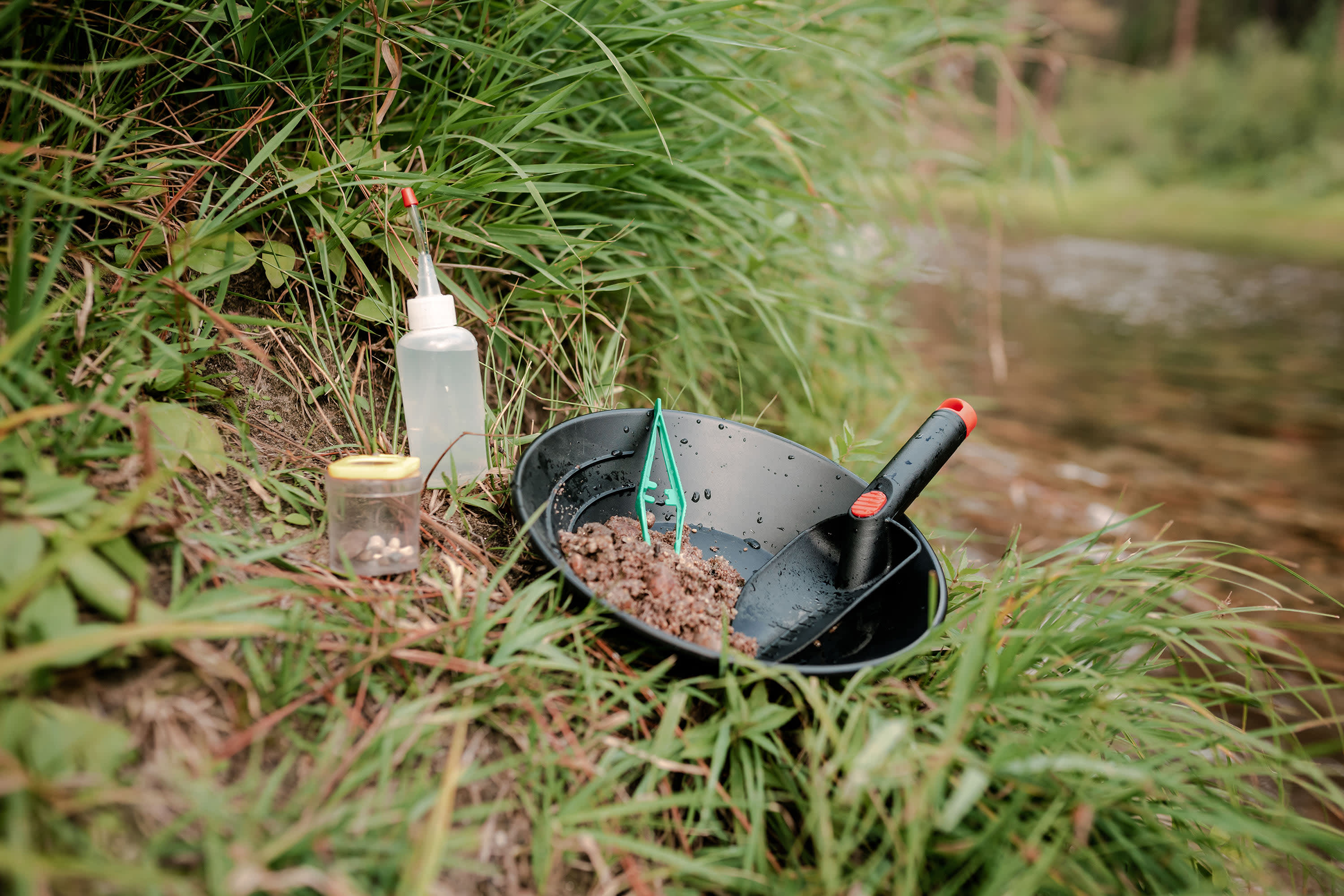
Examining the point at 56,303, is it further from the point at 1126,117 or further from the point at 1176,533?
the point at 1126,117

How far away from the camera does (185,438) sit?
39.8 inches

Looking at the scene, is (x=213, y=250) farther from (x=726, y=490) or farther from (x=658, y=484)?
(x=726, y=490)

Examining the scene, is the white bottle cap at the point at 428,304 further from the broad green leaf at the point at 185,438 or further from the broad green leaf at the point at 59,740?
the broad green leaf at the point at 59,740

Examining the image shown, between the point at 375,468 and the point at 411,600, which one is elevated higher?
the point at 375,468

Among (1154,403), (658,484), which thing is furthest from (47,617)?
(1154,403)

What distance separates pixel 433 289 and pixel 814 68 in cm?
179

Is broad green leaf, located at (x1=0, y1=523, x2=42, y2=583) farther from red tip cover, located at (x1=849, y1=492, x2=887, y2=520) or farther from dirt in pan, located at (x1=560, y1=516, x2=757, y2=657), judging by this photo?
red tip cover, located at (x1=849, y1=492, x2=887, y2=520)

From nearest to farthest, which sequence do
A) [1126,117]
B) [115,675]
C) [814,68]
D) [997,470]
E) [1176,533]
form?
[115,675] < [814,68] < [1176,533] < [997,470] < [1126,117]

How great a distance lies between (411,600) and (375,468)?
0.19 m

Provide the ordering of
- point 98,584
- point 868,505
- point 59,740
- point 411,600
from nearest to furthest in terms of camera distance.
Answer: point 59,740, point 98,584, point 411,600, point 868,505

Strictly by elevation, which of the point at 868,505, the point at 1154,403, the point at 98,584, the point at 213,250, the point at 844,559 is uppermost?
the point at 213,250

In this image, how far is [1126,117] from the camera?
71.6 feet

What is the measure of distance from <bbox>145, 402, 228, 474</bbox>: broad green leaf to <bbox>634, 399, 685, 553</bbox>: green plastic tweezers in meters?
0.66

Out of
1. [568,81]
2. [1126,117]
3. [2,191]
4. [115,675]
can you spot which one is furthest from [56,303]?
[1126,117]
